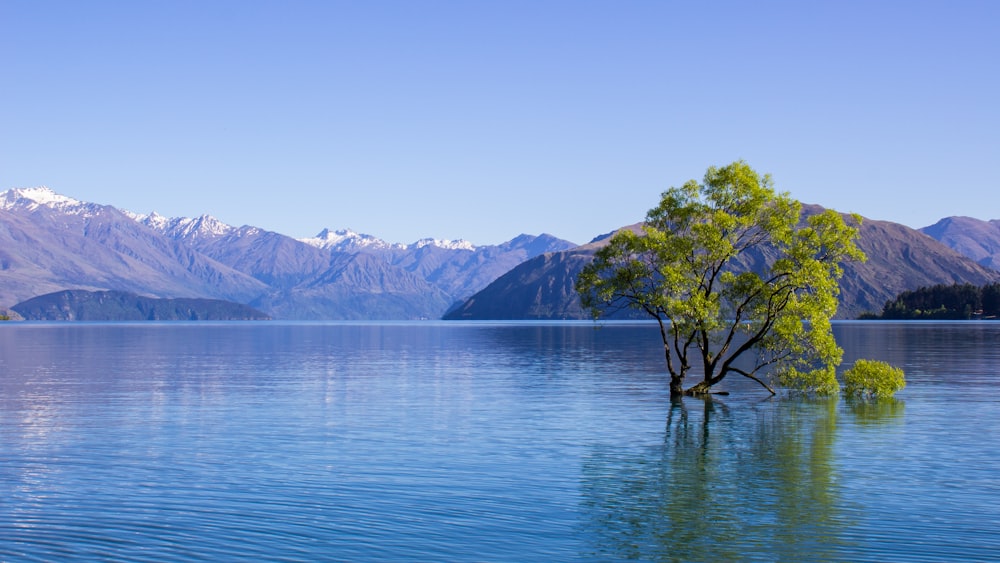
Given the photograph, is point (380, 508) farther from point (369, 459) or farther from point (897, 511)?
point (897, 511)

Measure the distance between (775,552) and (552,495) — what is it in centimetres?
1014

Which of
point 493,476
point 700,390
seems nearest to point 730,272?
point 700,390

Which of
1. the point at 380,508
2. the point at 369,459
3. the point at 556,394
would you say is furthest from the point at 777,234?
the point at 380,508

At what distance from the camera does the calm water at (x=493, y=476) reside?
28625 mm

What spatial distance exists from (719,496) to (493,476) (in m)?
9.29

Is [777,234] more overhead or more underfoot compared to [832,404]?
more overhead

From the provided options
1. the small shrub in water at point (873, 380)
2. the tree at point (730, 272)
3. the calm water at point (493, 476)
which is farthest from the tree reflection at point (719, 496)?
the small shrub in water at point (873, 380)

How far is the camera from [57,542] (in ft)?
94.3

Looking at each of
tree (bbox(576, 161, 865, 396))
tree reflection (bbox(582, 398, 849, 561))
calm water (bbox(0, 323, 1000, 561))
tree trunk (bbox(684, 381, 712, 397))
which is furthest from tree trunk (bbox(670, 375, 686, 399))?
tree reflection (bbox(582, 398, 849, 561))

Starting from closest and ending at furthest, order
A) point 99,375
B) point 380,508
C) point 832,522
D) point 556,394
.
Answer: point 832,522, point 380,508, point 556,394, point 99,375

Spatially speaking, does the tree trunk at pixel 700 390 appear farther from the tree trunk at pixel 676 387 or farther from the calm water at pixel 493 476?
the calm water at pixel 493 476

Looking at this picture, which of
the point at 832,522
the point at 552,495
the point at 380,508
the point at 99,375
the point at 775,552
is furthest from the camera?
the point at 99,375

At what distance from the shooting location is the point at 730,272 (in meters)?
65.8

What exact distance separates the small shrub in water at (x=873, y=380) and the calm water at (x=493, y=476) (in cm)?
192
